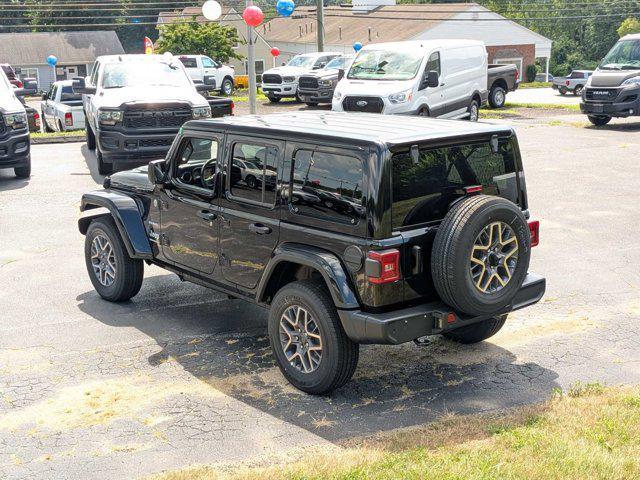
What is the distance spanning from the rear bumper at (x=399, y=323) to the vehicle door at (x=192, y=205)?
178cm

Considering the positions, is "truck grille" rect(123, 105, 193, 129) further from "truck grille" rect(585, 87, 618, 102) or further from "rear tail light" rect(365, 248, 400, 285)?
"truck grille" rect(585, 87, 618, 102)

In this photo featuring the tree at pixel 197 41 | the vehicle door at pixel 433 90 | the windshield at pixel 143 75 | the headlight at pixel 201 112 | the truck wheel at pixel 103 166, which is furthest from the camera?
the tree at pixel 197 41

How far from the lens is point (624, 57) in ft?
73.0

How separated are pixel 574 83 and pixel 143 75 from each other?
30121 millimetres

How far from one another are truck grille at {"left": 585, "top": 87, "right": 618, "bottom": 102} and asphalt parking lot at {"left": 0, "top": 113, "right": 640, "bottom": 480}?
12029 millimetres

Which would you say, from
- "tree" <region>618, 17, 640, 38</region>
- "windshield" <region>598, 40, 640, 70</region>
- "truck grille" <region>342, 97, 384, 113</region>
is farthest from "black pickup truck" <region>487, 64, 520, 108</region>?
"tree" <region>618, 17, 640, 38</region>

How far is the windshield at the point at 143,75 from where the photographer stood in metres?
16.5

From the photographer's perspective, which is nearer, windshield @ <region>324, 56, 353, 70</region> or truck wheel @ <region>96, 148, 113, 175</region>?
truck wheel @ <region>96, 148, 113, 175</region>

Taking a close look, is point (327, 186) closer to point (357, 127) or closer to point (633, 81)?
point (357, 127)

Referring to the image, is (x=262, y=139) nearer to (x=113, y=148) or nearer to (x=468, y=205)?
(x=468, y=205)

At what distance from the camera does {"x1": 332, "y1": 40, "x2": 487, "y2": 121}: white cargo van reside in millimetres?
19578

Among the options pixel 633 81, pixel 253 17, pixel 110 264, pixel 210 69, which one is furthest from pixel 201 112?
pixel 210 69

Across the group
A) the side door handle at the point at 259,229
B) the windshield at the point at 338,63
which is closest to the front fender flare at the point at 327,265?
the side door handle at the point at 259,229

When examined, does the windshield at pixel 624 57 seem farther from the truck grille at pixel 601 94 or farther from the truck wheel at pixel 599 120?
the truck wheel at pixel 599 120
